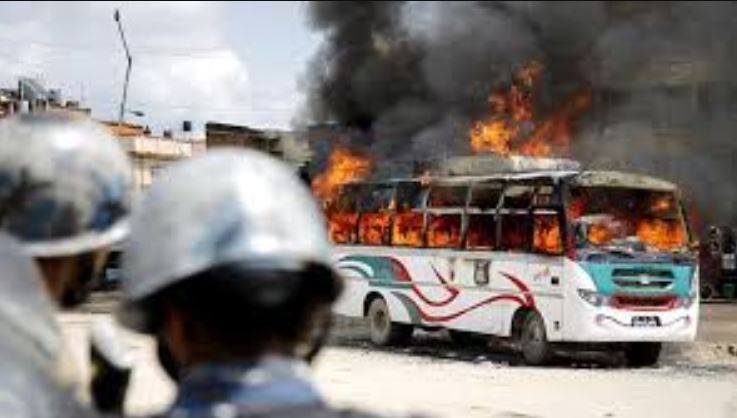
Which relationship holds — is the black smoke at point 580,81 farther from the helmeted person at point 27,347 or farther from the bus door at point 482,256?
the helmeted person at point 27,347

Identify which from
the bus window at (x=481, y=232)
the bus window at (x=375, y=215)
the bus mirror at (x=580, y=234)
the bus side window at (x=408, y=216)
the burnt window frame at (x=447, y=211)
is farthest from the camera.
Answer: the bus window at (x=375, y=215)

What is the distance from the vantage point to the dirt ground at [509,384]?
1063cm

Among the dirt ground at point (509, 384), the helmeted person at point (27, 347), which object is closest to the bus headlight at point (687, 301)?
the dirt ground at point (509, 384)

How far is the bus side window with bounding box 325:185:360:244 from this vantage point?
1852cm

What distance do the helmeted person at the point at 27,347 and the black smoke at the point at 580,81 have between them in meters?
14.5

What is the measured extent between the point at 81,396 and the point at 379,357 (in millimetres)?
13840

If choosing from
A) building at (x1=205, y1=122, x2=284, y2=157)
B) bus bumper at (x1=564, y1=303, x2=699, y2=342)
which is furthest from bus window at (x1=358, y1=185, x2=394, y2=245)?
building at (x1=205, y1=122, x2=284, y2=157)

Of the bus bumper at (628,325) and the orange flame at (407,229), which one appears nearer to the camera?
the bus bumper at (628,325)

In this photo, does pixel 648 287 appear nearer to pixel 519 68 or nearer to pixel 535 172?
pixel 535 172

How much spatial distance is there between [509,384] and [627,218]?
3.27 m

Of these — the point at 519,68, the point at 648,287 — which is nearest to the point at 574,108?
the point at 519,68

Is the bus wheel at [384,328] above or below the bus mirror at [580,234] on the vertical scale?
below

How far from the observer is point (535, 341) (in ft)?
48.6

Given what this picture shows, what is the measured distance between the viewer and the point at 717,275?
2777 centimetres
